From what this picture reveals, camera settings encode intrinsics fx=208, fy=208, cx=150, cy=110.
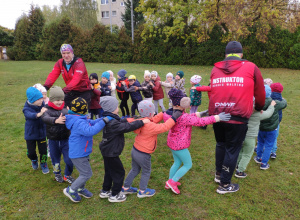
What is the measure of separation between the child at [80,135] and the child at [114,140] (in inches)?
5.3

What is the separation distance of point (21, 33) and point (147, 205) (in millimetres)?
38132

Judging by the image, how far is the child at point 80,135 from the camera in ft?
10.2

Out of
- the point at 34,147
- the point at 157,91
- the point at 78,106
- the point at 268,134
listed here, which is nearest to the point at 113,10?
the point at 157,91

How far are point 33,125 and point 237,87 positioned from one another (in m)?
3.79

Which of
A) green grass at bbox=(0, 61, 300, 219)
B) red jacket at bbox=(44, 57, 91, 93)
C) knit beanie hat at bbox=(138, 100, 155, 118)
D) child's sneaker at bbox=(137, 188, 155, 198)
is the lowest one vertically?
green grass at bbox=(0, 61, 300, 219)

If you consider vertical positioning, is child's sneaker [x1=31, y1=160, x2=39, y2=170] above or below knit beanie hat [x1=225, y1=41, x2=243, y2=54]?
below

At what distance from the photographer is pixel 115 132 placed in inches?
122

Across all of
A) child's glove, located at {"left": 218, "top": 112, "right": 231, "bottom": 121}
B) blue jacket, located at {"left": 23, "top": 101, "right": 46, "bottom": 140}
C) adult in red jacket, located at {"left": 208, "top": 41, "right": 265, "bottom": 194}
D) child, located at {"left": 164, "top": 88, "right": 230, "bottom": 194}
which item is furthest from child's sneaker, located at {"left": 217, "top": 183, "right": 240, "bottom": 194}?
blue jacket, located at {"left": 23, "top": 101, "right": 46, "bottom": 140}

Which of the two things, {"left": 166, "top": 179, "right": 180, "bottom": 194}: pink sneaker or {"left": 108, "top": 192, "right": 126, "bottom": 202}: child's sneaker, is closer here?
{"left": 108, "top": 192, "right": 126, "bottom": 202}: child's sneaker

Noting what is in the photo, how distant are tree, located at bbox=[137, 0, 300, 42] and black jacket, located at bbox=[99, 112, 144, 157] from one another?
53.6ft

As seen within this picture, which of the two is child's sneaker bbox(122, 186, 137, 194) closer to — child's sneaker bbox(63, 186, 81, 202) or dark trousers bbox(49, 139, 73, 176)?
child's sneaker bbox(63, 186, 81, 202)

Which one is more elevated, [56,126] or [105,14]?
[105,14]

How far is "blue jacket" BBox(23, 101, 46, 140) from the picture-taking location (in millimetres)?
3971

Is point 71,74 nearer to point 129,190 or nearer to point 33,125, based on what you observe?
point 33,125
